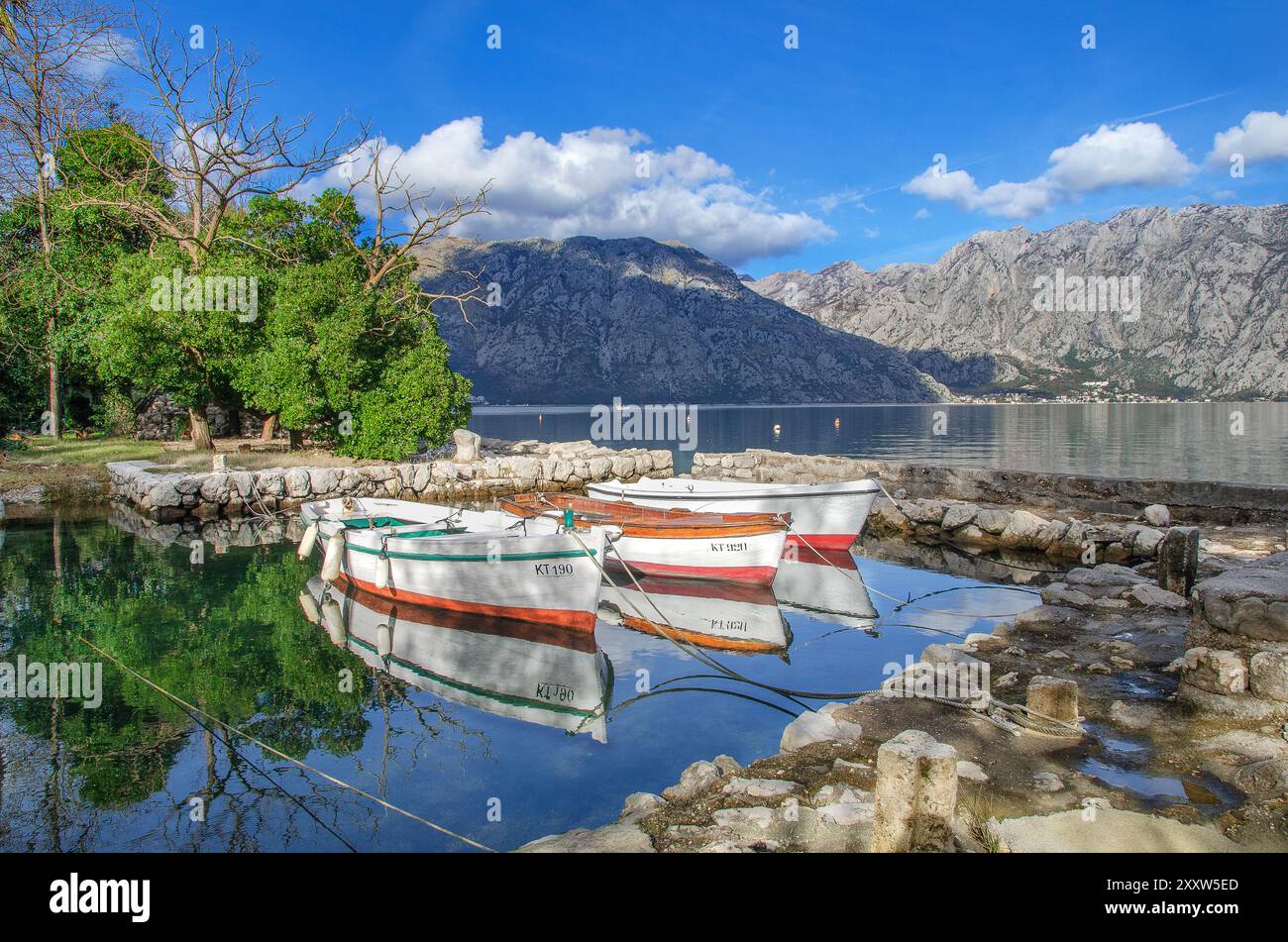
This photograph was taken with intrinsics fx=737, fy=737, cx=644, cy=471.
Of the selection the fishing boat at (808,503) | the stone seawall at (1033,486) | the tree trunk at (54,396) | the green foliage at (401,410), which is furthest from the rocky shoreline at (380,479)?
the fishing boat at (808,503)

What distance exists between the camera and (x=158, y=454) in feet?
94.1

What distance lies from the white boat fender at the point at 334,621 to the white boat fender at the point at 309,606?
0.13m

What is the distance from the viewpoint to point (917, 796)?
4.63 metres

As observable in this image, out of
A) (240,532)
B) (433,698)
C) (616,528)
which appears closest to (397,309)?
(240,532)

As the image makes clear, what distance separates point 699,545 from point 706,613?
2.06 meters

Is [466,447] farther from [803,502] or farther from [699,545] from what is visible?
[699,545]

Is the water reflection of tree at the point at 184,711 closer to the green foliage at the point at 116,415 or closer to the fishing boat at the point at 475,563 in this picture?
the fishing boat at the point at 475,563

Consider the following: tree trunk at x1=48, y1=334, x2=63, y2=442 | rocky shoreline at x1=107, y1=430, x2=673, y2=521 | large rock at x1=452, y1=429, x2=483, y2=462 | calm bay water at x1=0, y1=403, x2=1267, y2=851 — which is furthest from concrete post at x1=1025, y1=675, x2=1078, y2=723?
tree trunk at x1=48, y1=334, x2=63, y2=442

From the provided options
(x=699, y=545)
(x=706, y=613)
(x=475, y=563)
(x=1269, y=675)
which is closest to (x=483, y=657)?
(x=475, y=563)

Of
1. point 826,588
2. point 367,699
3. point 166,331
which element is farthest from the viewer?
point 166,331

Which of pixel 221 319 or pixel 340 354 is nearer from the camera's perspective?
pixel 221 319

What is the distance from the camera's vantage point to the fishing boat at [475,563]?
12375 millimetres
